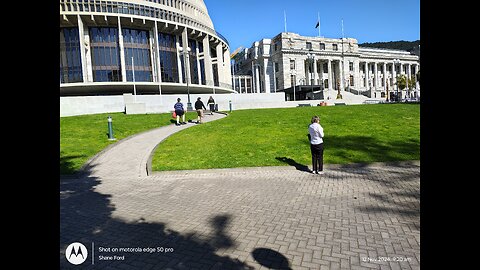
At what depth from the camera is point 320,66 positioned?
91375mm

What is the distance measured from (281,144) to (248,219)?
27.2 feet

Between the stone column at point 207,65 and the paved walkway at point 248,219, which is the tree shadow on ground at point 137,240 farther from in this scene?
the stone column at point 207,65

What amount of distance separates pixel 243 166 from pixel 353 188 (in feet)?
14.0

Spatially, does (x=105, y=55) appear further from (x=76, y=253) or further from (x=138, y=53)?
(x=76, y=253)

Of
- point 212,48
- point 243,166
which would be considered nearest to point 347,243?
point 243,166

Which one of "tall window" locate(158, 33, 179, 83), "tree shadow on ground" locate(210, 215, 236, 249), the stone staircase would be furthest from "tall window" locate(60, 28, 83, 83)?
"tree shadow on ground" locate(210, 215, 236, 249)

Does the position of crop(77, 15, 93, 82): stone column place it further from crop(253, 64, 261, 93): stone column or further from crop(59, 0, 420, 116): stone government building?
crop(253, 64, 261, 93): stone column

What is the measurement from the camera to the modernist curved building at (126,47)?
146ft

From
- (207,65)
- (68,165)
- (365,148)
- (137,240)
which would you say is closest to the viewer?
(137,240)

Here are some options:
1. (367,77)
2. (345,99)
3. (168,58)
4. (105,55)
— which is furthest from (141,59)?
(367,77)

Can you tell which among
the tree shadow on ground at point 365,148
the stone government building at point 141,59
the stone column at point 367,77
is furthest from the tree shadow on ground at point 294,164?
the stone column at point 367,77
